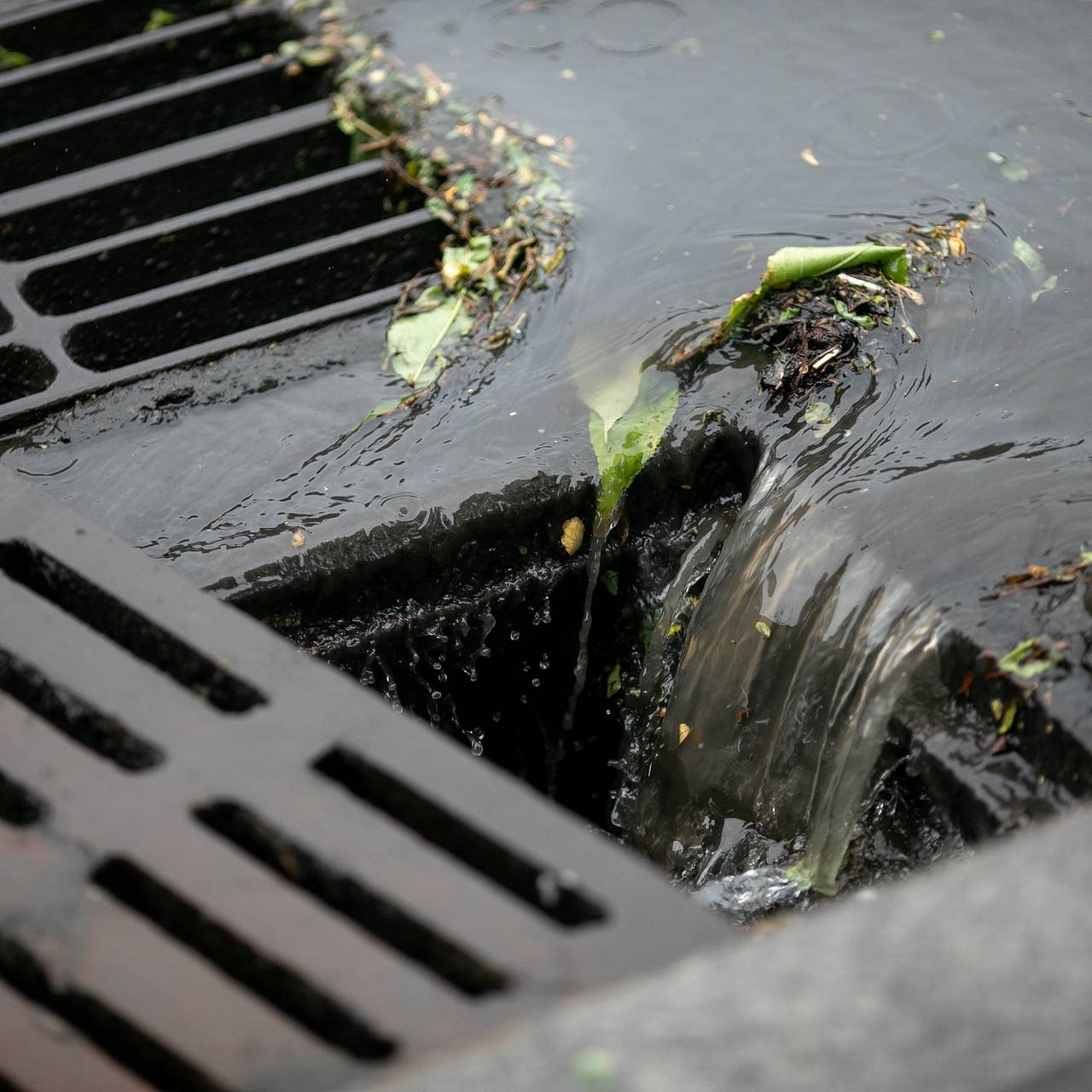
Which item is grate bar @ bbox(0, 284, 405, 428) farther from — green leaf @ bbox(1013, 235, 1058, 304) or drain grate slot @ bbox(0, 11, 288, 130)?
green leaf @ bbox(1013, 235, 1058, 304)

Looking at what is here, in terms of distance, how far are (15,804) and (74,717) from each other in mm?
141

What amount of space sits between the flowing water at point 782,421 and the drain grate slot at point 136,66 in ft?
2.57

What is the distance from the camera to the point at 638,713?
2668 millimetres

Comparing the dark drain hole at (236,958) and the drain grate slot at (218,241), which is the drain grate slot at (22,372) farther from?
the dark drain hole at (236,958)

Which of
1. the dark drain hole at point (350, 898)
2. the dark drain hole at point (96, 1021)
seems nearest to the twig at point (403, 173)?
the dark drain hole at point (350, 898)

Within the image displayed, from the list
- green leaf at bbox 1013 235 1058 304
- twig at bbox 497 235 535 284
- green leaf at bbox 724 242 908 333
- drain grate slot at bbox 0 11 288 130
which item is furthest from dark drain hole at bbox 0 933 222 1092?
drain grate slot at bbox 0 11 288 130

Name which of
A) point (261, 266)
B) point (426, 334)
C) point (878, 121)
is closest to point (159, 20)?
point (261, 266)

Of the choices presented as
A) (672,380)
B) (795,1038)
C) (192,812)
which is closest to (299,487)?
(672,380)

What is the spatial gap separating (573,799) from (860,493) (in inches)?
39.9

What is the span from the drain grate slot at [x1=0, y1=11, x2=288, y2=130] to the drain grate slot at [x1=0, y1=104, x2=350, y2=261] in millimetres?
470

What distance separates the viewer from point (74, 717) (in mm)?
1749

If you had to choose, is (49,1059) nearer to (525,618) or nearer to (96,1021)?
(96,1021)

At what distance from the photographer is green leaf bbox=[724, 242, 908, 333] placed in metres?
2.67

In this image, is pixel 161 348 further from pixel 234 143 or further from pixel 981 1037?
pixel 981 1037
